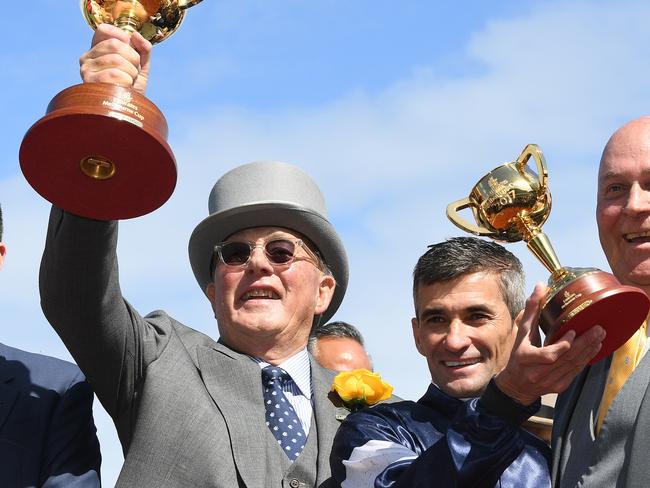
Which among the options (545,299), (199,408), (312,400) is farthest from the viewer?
(312,400)

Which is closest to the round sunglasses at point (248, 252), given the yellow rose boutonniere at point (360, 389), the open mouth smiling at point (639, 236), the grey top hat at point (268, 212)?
the grey top hat at point (268, 212)

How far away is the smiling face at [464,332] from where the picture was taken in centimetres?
463

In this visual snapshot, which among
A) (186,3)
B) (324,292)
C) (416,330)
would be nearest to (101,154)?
(186,3)

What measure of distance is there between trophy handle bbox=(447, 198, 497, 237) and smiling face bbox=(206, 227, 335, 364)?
1183mm

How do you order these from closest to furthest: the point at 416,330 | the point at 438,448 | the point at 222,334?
the point at 438,448 < the point at 416,330 < the point at 222,334

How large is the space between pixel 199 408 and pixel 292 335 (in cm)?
83

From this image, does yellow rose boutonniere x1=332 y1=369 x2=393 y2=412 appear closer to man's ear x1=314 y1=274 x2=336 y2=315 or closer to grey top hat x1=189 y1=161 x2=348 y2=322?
man's ear x1=314 y1=274 x2=336 y2=315

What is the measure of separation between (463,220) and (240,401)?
126cm

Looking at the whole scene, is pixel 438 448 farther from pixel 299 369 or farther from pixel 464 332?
pixel 299 369

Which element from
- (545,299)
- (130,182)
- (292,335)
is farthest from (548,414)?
(130,182)

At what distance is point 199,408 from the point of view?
456 cm

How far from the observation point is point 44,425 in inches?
166

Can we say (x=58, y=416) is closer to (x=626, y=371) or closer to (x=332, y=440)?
(x=332, y=440)

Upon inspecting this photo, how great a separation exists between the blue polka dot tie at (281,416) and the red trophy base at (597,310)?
1518mm
